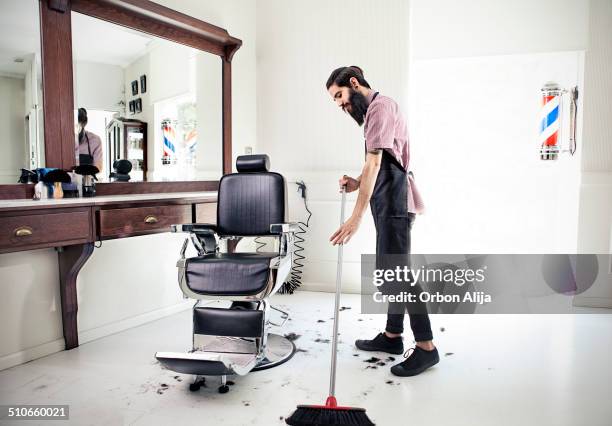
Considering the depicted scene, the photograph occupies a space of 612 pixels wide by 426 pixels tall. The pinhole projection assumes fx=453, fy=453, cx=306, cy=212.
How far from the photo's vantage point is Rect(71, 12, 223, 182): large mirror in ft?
9.56

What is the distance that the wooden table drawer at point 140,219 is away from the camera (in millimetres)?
Result: 2654

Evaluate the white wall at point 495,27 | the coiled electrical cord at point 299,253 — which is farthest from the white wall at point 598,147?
the coiled electrical cord at point 299,253

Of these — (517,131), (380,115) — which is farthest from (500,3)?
(380,115)

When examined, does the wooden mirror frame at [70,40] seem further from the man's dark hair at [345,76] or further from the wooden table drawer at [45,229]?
the man's dark hair at [345,76]

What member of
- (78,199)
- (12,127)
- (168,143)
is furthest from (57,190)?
(168,143)

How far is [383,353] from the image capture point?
111 inches

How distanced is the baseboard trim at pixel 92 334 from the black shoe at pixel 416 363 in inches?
74.2

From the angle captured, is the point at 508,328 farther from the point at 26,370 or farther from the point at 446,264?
the point at 26,370

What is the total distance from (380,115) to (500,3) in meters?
2.17

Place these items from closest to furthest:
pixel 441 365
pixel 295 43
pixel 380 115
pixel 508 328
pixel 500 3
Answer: pixel 380 115 → pixel 441 365 → pixel 508 328 → pixel 500 3 → pixel 295 43

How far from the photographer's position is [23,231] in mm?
2234

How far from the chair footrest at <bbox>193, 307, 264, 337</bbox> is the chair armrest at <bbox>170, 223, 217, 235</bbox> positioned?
0.52 metres

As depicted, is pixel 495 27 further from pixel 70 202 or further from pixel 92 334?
pixel 92 334

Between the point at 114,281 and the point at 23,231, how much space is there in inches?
38.8
